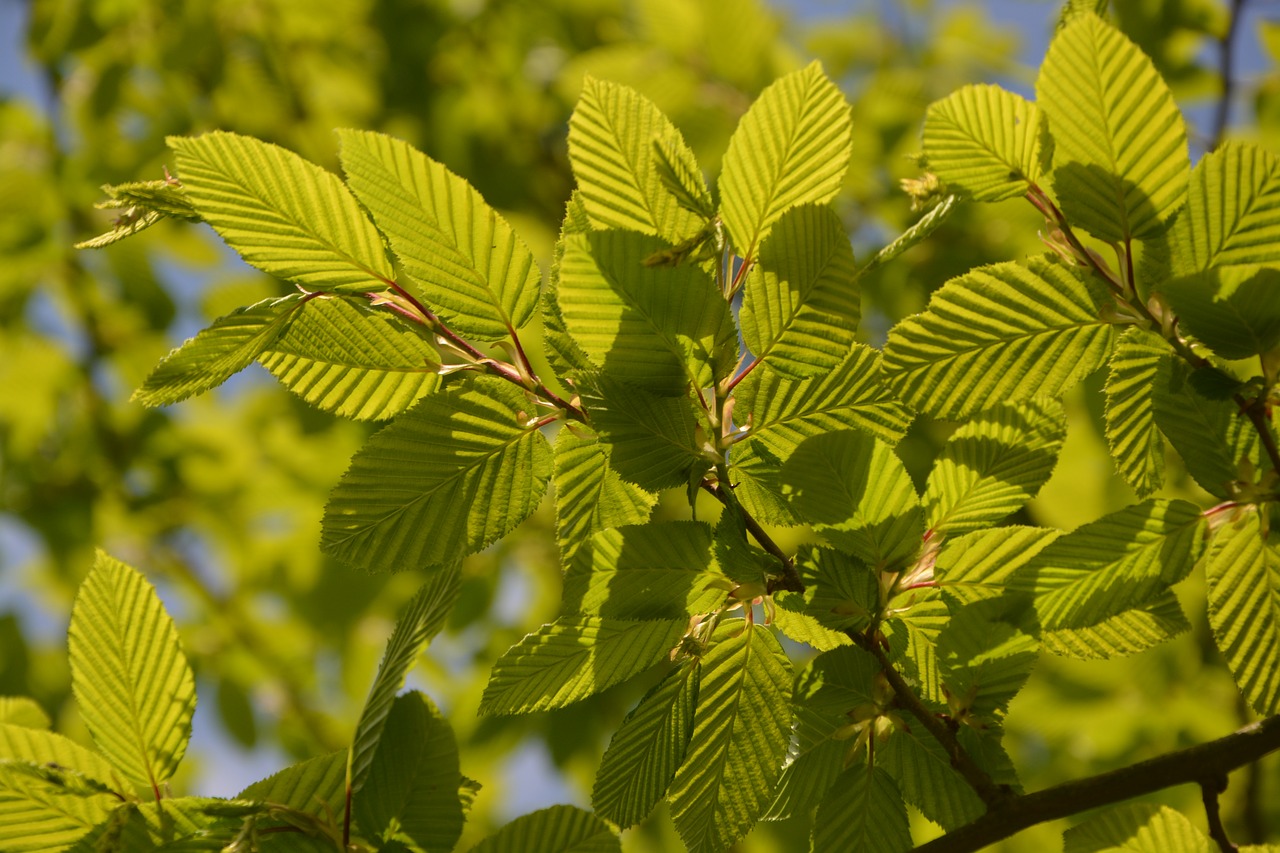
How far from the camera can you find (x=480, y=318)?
0.72m

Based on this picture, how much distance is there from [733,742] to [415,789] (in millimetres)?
252

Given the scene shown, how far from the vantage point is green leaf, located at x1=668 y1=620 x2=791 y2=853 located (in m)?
0.70

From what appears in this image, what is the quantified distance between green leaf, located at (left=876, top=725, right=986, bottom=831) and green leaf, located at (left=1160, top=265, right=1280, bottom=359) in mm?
319

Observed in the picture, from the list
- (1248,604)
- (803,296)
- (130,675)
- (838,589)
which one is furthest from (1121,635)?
(130,675)

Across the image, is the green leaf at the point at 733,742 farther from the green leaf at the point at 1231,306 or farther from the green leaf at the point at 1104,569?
the green leaf at the point at 1231,306

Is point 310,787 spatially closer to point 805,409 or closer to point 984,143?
point 805,409

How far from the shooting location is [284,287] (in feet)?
7.49

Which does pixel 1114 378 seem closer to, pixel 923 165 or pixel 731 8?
pixel 923 165

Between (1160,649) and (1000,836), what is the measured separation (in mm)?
1602

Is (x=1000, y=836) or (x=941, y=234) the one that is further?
(x=941, y=234)

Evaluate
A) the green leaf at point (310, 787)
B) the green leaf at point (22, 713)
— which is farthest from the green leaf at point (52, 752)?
the green leaf at point (22, 713)

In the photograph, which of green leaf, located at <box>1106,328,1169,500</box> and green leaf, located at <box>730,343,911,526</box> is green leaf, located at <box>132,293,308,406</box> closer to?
green leaf, located at <box>730,343,911,526</box>

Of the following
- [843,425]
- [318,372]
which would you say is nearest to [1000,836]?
[843,425]

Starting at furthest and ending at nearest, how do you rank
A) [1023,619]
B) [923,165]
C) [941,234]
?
[941,234] → [923,165] → [1023,619]
